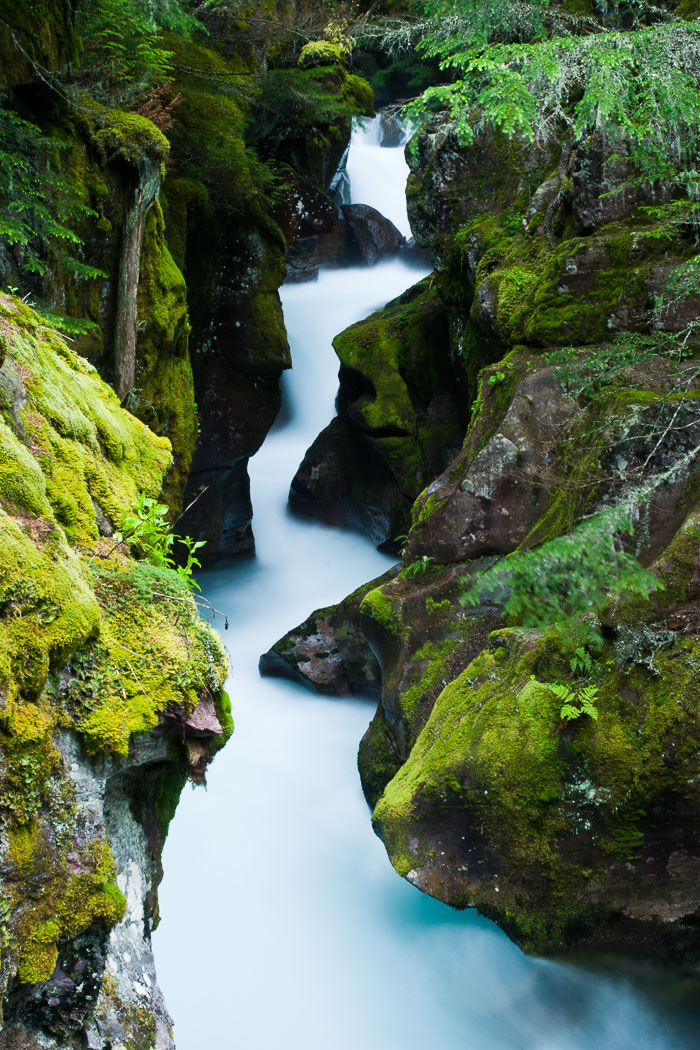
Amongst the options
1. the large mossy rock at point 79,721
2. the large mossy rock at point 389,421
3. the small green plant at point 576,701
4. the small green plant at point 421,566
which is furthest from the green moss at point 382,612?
the large mossy rock at point 389,421

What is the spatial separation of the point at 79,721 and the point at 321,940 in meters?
5.54

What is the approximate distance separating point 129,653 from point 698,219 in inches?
255

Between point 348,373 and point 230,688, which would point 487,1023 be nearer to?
point 230,688

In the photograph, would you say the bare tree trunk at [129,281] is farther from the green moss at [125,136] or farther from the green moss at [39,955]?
the green moss at [39,955]

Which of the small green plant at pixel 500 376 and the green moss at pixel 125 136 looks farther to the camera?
the green moss at pixel 125 136

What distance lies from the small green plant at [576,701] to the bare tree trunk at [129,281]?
6376mm

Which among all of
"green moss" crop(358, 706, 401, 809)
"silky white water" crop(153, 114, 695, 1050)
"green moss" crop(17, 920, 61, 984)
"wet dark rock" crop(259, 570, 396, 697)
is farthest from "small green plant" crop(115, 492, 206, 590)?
"wet dark rock" crop(259, 570, 396, 697)

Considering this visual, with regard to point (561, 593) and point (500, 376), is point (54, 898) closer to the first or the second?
point (561, 593)

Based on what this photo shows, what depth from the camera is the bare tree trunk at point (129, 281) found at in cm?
934

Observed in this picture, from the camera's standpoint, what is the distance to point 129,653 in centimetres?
340

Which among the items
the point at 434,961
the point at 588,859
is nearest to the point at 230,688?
the point at 434,961

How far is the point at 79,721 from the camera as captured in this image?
123 inches

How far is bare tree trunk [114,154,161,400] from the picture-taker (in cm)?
934

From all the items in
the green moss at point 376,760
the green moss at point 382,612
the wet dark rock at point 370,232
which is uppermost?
the wet dark rock at point 370,232
